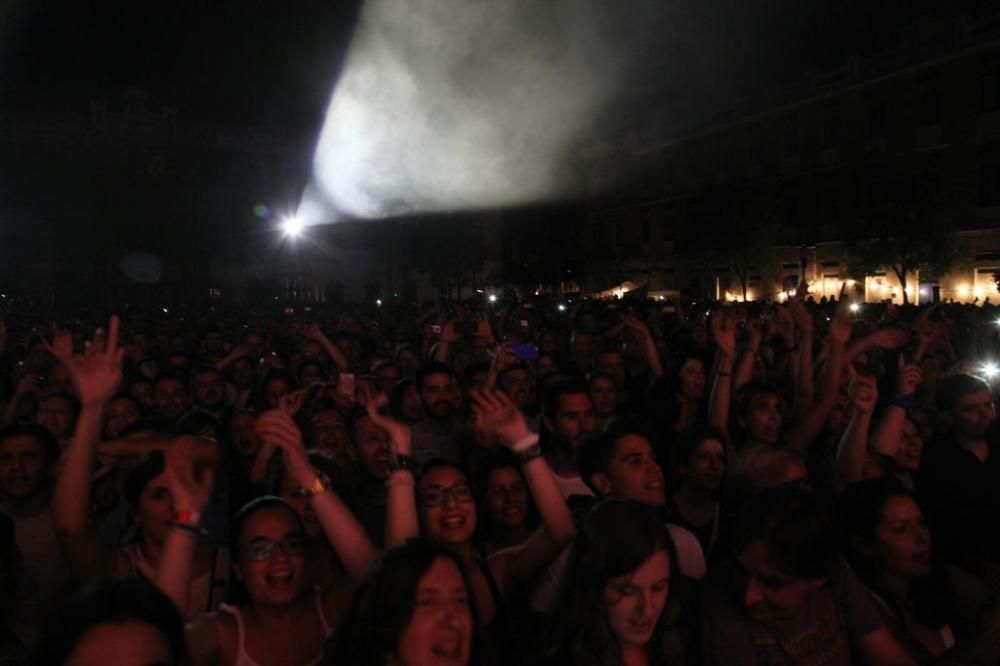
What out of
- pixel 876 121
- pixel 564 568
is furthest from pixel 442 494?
pixel 876 121

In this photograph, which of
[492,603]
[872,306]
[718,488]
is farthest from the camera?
[872,306]

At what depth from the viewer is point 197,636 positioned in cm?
256

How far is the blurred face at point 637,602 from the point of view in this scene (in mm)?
2393

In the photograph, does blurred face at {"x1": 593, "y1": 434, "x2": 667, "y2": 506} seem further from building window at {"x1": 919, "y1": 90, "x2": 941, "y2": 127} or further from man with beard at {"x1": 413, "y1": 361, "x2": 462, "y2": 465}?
building window at {"x1": 919, "y1": 90, "x2": 941, "y2": 127}

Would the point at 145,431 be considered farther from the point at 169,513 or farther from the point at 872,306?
the point at 872,306

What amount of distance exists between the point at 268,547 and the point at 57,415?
10.4ft

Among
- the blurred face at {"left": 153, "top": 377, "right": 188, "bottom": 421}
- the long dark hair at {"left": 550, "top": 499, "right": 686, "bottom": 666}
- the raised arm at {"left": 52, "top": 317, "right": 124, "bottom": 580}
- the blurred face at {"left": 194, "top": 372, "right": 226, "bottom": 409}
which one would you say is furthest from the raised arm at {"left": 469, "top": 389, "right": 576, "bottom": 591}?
the blurred face at {"left": 194, "top": 372, "right": 226, "bottom": 409}

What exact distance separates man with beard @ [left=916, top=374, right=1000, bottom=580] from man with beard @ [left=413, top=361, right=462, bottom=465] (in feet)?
9.14

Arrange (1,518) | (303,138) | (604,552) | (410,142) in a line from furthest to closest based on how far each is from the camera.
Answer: (303,138), (410,142), (1,518), (604,552)

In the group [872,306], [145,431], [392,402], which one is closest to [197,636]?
[145,431]

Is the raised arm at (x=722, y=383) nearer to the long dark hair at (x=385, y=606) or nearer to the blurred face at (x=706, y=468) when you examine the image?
the blurred face at (x=706, y=468)

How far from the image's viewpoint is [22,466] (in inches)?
147

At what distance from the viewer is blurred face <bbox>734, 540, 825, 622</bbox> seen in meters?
2.48

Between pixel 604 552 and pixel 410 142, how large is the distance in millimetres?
45006
